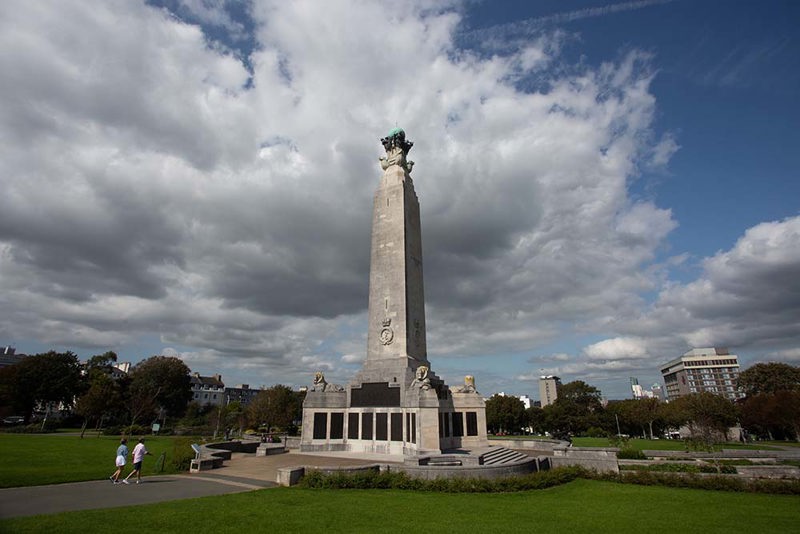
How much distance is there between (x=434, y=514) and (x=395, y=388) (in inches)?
683

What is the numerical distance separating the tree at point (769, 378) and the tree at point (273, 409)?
282 feet

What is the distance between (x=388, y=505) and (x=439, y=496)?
9.76 feet

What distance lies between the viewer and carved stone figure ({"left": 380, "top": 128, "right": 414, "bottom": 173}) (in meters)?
41.0

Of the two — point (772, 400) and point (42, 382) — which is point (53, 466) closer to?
point (42, 382)

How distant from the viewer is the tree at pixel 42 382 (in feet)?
232

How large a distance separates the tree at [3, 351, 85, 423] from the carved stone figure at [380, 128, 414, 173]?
74369 mm

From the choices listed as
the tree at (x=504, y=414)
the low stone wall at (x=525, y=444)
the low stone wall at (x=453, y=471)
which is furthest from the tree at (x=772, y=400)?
the low stone wall at (x=453, y=471)

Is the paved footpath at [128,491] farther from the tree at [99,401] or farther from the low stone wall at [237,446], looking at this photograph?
the tree at [99,401]

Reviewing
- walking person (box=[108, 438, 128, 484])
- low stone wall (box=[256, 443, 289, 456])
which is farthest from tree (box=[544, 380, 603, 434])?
walking person (box=[108, 438, 128, 484])

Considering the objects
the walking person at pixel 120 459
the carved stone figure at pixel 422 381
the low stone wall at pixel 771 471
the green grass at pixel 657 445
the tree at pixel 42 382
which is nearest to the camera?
the walking person at pixel 120 459

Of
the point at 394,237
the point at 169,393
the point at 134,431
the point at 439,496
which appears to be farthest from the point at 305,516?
the point at 169,393

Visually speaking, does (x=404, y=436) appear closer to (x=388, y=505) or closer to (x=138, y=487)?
(x=388, y=505)

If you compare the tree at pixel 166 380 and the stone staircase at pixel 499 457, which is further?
the tree at pixel 166 380

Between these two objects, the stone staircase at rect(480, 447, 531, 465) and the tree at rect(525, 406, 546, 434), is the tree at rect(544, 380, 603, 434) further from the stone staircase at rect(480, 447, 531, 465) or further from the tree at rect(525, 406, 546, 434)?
the stone staircase at rect(480, 447, 531, 465)
